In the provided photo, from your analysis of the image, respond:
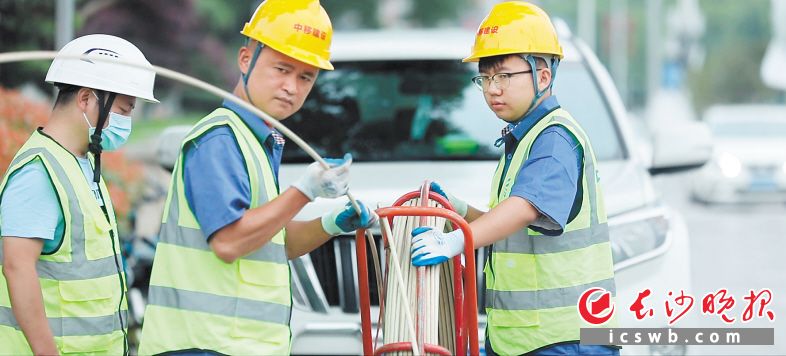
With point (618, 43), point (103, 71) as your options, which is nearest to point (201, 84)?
point (103, 71)

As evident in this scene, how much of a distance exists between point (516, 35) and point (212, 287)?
1.27 m

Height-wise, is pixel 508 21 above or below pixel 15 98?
below

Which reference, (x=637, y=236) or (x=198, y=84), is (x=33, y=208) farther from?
(x=637, y=236)

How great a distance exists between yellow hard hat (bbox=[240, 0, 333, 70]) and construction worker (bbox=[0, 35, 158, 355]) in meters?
0.36

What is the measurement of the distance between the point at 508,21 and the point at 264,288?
47.3 inches

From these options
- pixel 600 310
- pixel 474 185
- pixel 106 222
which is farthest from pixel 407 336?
pixel 474 185

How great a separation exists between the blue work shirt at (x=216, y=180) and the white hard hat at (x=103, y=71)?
43 centimetres

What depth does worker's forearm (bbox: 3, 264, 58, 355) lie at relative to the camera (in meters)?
3.32

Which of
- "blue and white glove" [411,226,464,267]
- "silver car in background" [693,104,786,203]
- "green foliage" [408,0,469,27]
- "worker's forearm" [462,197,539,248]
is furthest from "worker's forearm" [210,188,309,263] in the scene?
"green foliage" [408,0,469,27]

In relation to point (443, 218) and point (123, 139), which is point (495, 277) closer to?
point (443, 218)

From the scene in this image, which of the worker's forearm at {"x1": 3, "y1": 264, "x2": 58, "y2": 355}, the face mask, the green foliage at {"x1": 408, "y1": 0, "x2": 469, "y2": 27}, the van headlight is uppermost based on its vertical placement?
the green foliage at {"x1": 408, "y1": 0, "x2": 469, "y2": 27}

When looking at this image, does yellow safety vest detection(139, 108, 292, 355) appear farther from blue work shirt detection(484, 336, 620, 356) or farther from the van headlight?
the van headlight

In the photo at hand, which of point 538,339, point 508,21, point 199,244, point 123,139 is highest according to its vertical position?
point 508,21

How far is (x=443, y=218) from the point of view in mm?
3707
